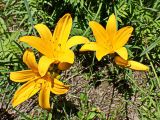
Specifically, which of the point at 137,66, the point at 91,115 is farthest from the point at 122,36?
the point at 91,115

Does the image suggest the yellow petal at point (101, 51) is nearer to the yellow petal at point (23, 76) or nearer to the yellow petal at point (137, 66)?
the yellow petal at point (137, 66)

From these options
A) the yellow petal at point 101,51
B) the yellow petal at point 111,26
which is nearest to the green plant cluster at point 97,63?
the yellow petal at point 111,26

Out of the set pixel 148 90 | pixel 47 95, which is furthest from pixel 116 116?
pixel 47 95

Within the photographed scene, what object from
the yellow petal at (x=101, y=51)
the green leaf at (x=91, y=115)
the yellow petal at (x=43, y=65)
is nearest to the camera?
the yellow petal at (x=43, y=65)

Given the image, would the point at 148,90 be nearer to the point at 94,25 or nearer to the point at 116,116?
the point at 116,116

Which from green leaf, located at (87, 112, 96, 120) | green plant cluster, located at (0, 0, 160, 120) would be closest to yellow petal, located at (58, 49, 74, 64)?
green plant cluster, located at (0, 0, 160, 120)

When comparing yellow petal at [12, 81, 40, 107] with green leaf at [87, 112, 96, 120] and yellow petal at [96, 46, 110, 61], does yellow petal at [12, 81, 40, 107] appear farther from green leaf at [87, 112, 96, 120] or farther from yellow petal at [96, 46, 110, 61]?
green leaf at [87, 112, 96, 120]

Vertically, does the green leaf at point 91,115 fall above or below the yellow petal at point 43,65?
below

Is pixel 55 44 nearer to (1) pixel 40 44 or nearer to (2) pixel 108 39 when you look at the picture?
(1) pixel 40 44
